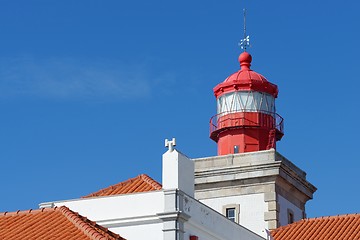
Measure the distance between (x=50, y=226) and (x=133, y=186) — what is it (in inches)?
131

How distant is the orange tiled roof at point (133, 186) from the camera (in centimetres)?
2495

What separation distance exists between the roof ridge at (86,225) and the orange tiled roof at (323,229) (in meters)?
7.97

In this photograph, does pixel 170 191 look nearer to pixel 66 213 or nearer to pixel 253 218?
pixel 66 213

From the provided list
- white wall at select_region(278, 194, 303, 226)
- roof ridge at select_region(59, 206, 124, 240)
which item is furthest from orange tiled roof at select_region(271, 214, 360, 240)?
roof ridge at select_region(59, 206, 124, 240)

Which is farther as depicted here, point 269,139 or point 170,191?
point 269,139

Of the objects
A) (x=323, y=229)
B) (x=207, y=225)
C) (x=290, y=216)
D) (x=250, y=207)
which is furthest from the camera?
(x=290, y=216)

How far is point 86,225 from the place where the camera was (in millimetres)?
21938

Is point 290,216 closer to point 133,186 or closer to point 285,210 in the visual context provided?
point 285,210

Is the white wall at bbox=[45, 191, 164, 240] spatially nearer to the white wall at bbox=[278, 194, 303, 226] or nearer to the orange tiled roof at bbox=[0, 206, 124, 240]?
the orange tiled roof at bbox=[0, 206, 124, 240]

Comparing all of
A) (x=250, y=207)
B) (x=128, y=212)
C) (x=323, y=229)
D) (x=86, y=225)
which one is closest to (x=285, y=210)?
(x=250, y=207)

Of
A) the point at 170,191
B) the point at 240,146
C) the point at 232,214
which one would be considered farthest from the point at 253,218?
the point at 170,191

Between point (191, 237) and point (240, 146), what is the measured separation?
979 centimetres

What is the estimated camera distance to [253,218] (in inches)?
1194

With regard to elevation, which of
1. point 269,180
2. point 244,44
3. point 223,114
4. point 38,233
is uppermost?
point 244,44
